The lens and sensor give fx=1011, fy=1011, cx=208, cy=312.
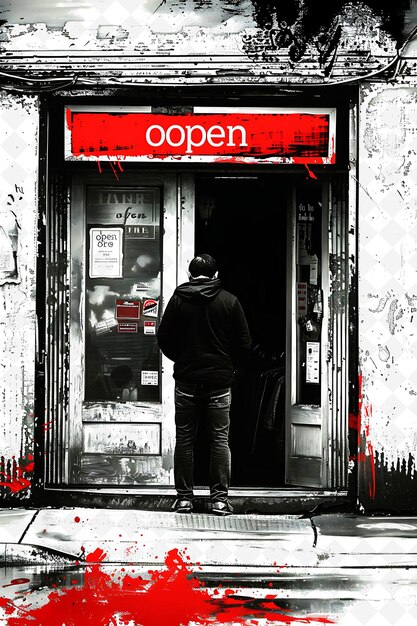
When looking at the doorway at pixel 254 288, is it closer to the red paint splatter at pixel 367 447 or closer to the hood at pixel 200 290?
the red paint splatter at pixel 367 447

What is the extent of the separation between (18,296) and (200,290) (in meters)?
1.74

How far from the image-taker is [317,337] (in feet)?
31.3

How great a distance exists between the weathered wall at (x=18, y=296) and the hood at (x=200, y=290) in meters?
1.48

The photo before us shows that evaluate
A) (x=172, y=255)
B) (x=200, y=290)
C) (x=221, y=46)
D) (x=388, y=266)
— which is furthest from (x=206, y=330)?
(x=221, y=46)

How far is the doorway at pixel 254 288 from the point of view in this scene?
10086 mm

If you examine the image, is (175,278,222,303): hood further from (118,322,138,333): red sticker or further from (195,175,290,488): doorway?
(195,175,290,488): doorway

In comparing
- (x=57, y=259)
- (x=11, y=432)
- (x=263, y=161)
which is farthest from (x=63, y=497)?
(x=263, y=161)

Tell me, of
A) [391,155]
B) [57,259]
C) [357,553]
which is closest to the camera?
[357,553]

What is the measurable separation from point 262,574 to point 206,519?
137 centimetres

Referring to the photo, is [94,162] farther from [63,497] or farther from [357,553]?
[357,553]

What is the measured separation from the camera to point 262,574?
22.8 feet

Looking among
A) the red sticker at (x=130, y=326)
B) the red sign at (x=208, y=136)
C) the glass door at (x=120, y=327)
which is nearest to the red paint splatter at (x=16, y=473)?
the glass door at (x=120, y=327)

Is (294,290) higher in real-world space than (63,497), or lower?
higher

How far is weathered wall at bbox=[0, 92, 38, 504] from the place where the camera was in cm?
882
